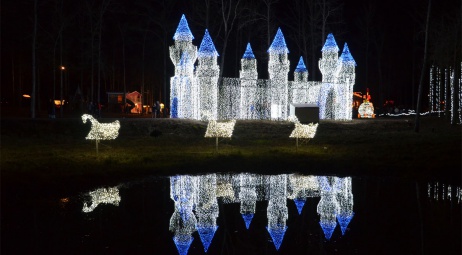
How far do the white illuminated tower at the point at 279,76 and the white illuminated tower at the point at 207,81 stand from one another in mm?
5103

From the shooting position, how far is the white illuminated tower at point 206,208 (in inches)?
347

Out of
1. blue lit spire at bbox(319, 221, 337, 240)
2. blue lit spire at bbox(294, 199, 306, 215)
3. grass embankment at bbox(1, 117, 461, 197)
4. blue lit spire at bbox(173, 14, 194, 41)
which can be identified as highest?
blue lit spire at bbox(173, 14, 194, 41)

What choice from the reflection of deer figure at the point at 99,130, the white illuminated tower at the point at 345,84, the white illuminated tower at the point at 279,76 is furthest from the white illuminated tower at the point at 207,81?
the reflection of deer figure at the point at 99,130

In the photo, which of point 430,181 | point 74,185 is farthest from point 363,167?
point 74,185

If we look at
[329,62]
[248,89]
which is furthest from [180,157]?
[329,62]

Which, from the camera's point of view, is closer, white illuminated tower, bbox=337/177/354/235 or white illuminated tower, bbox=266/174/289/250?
white illuminated tower, bbox=266/174/289/250

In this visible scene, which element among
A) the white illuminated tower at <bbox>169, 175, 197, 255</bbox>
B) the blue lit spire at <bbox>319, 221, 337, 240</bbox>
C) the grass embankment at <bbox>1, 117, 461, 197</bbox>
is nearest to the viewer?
the white illuminated tower at <bbox>169, 175, 197, 255</bbox>

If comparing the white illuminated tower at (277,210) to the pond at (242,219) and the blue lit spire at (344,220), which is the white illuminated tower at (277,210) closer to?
the pond at (242,219)

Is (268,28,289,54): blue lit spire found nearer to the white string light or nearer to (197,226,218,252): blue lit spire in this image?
the white string light

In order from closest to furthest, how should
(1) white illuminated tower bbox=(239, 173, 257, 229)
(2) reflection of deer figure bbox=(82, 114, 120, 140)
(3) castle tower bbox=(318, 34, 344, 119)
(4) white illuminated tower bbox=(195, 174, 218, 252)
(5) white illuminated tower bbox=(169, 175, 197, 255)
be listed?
(5) white illuminated tower bbox=(169, 175, 197, 255)
(4) white illuminated tower bbox=(195, 174, 218, 252)
(1) white illuminated tower bbox=(239, 173, 257, 229)
(2) reflection of deer figure bbox=(82, 114, 120, 140)
(3) castle tower bbox=(318, 34, 344, 119)

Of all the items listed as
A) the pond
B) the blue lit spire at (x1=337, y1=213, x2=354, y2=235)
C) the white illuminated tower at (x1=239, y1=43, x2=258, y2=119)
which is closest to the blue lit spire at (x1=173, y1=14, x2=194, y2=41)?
the white illuminated tower at (x1=239, y1=43, x2=258, y2=119)

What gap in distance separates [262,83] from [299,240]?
2805 centimetres

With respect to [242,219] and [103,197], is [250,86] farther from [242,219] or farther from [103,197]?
[242,219]

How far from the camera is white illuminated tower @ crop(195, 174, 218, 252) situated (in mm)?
8805
